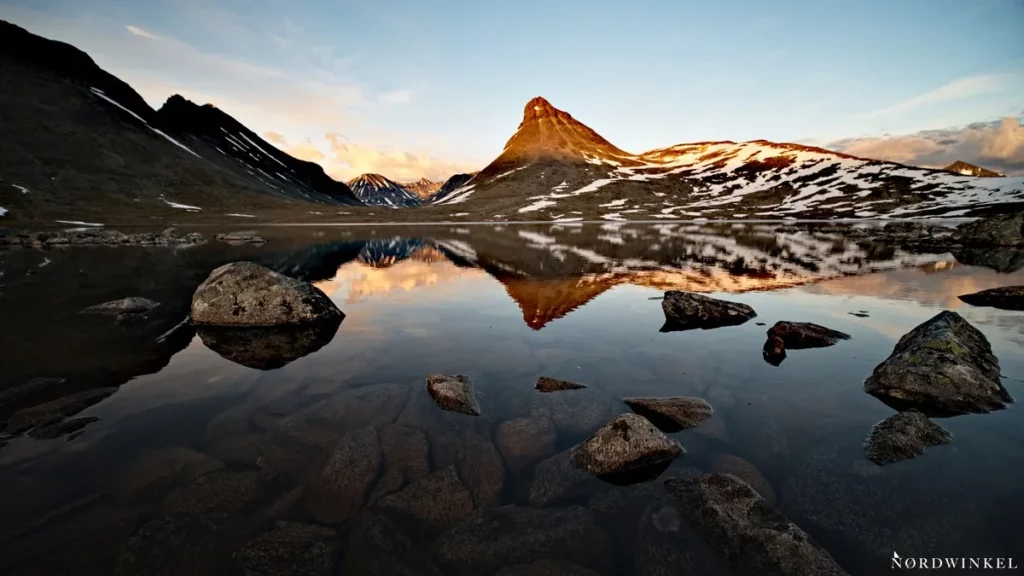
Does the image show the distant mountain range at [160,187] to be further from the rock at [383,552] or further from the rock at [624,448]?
the rock at [624,448]

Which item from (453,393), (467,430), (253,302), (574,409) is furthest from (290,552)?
(253,302)

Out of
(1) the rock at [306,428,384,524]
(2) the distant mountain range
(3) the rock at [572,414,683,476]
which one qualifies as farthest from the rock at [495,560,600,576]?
(2) the distant mountain range

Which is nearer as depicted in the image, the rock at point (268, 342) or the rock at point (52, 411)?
the rock at point (52, 411)

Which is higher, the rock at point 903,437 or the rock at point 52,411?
the rock at point 903,437

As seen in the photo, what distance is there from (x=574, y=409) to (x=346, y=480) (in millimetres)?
5051

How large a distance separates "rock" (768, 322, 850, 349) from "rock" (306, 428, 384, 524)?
42.5 feet

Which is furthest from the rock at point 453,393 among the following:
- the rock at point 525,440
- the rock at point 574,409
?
the rock at point 574,409

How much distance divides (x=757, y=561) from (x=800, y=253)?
48.0 m

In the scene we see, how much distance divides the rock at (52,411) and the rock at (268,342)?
3129mm

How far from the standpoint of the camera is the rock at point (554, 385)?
1100 cm

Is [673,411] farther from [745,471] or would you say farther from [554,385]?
[554,385]

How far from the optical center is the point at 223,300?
1717 cm

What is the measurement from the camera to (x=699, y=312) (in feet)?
57.0

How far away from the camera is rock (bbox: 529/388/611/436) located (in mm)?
9258
